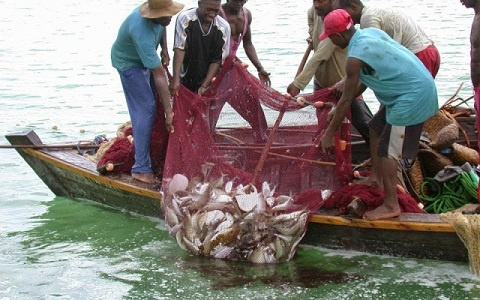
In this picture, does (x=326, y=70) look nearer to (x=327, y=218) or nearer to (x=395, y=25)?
(x=395, y=25)

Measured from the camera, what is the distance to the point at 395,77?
7168 mm

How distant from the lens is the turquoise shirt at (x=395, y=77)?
7.13 meters

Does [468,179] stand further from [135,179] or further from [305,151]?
[135,179]

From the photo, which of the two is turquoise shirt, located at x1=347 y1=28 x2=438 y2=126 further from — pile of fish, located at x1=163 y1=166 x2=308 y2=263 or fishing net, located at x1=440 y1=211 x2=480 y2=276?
pile of fish, located at x1=163 y1=166 x2=308 y2=263

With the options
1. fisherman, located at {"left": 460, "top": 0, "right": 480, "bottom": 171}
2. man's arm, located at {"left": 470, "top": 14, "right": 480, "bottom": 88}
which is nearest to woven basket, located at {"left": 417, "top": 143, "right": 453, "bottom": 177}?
fisherman, located at {"left": 460, "top": 0, "right": 480, "bottom": 171}

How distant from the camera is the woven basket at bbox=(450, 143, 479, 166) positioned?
837cm

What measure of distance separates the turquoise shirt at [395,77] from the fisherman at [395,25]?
0.74 meters

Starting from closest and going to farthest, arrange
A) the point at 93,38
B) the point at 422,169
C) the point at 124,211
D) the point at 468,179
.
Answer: the point at 468,179 → the point at 422,169 → the point at 124,211 → the point at 93,38

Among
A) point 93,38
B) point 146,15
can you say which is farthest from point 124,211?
point 93,38

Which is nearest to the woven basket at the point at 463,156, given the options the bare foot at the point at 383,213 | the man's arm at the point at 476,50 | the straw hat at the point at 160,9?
the man's arm at the point at 476,50

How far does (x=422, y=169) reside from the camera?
846 centimetres

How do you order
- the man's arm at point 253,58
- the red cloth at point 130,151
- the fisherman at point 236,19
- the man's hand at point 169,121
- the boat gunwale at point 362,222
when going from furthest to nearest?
the man's arm at point 253,58, the fisherman at point 236,19, the red cloth at point 130,151, the man's hand at point 169,121, the boat gunwale at point 362,222

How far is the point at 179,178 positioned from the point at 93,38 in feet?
55.6

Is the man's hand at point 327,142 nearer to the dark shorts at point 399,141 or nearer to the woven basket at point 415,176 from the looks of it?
the dark shorts at point 399,141
